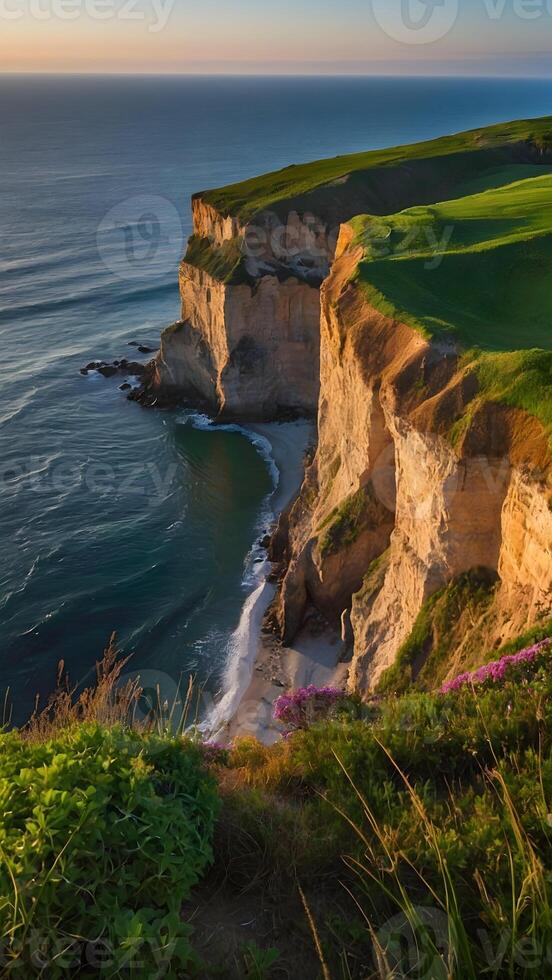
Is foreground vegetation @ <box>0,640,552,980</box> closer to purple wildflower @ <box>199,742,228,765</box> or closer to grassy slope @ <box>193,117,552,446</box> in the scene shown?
purple wildflower @ <box>199,742,228,765</box>

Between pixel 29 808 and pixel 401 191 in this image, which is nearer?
pixel 29 808

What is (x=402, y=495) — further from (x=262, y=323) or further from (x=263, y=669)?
(x=262, y=323)

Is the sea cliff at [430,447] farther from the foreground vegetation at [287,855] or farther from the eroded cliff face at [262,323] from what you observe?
the foreground vegetation at [287,855]

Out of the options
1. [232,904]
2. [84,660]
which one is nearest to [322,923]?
[232,904]

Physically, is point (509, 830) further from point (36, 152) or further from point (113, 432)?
point (36, 152)

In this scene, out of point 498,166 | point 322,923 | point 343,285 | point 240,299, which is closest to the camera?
point 322,923

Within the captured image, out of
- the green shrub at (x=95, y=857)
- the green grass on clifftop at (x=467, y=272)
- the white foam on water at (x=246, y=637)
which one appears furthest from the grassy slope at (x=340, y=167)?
the green shrub at (x=95, y=857)
